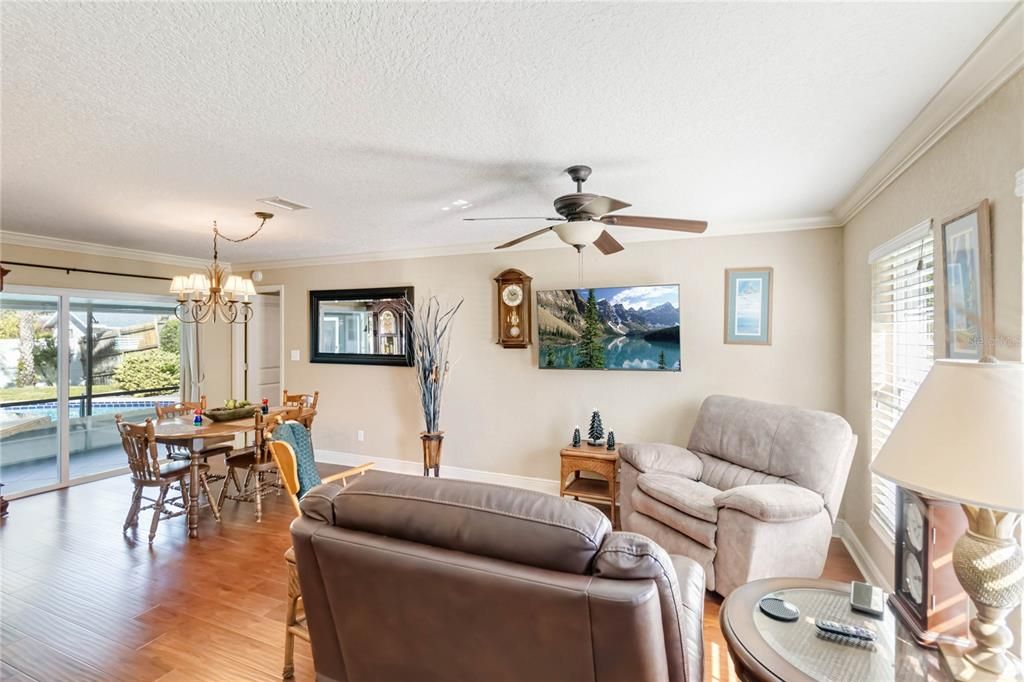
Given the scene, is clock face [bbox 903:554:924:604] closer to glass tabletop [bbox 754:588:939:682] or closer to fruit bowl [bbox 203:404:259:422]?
glass tabletop [bbox 754:588:939:682]

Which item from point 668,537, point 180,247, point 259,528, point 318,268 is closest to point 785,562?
point 668,537

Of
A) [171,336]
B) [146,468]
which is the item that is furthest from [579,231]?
[171,336]

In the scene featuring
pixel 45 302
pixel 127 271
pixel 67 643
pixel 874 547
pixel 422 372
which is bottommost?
pixel 67 643

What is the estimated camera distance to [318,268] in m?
5.55

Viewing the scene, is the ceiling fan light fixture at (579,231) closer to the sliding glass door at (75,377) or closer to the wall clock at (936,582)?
the wall clock at (936,582)

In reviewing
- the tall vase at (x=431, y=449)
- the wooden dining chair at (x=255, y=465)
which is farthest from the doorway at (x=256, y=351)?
the tall vase at (x=431, y=449)

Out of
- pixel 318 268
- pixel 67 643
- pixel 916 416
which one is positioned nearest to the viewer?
pixel 916 416

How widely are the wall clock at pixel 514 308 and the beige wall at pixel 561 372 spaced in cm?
12

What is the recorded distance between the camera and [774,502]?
Answer: 250cm

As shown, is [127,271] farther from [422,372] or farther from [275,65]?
[275,65]

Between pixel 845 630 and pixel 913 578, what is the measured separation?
27cm

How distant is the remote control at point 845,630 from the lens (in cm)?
138

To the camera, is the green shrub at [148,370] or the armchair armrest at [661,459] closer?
the armchair armrest at [661,459]

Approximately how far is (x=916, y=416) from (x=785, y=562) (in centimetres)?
183
